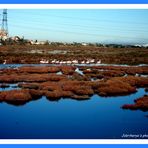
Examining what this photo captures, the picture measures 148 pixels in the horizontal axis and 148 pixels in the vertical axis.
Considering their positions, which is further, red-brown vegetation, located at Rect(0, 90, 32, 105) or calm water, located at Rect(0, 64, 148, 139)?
red-brown vegetation, located at Rect(0, 90, 32, 105)

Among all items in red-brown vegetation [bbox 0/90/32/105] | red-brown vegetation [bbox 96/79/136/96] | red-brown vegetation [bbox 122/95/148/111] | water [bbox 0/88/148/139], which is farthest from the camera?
red-brown vegetation [bbox 96/79/136/96]

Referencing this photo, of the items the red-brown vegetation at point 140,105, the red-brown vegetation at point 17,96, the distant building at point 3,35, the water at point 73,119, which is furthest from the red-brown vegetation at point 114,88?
the distant building at point 3,35

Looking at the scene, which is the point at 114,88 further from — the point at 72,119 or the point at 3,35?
the point at 3,35

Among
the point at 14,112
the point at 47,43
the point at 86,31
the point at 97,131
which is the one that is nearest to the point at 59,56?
the point at 47,43

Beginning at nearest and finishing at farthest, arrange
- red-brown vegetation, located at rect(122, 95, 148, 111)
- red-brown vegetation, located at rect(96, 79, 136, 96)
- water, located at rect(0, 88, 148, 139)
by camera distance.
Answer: water, located at rect(0, 88, 148, 139)
red-brown vegetation, located at rect(122, 95, 148, 111)
red-brown vegetation, located at rect(96, 79, 136, 96)

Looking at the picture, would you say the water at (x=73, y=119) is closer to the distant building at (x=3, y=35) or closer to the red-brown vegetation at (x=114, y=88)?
the red-brown vegetation at (x=114, y=88)

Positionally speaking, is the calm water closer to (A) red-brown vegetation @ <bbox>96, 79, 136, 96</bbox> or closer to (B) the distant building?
(A) red-brown vegetation @ <bbox>96, 79, 136, 96</bbox>

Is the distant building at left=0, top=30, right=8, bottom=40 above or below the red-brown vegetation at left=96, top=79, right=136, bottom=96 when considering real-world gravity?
above

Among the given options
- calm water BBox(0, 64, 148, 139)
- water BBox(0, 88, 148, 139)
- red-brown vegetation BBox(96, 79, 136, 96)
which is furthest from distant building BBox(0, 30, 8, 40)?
red-brown vegetation BBox(96, 79, 136, 96)

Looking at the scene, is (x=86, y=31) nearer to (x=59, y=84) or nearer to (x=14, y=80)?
(x=59, y=84)
